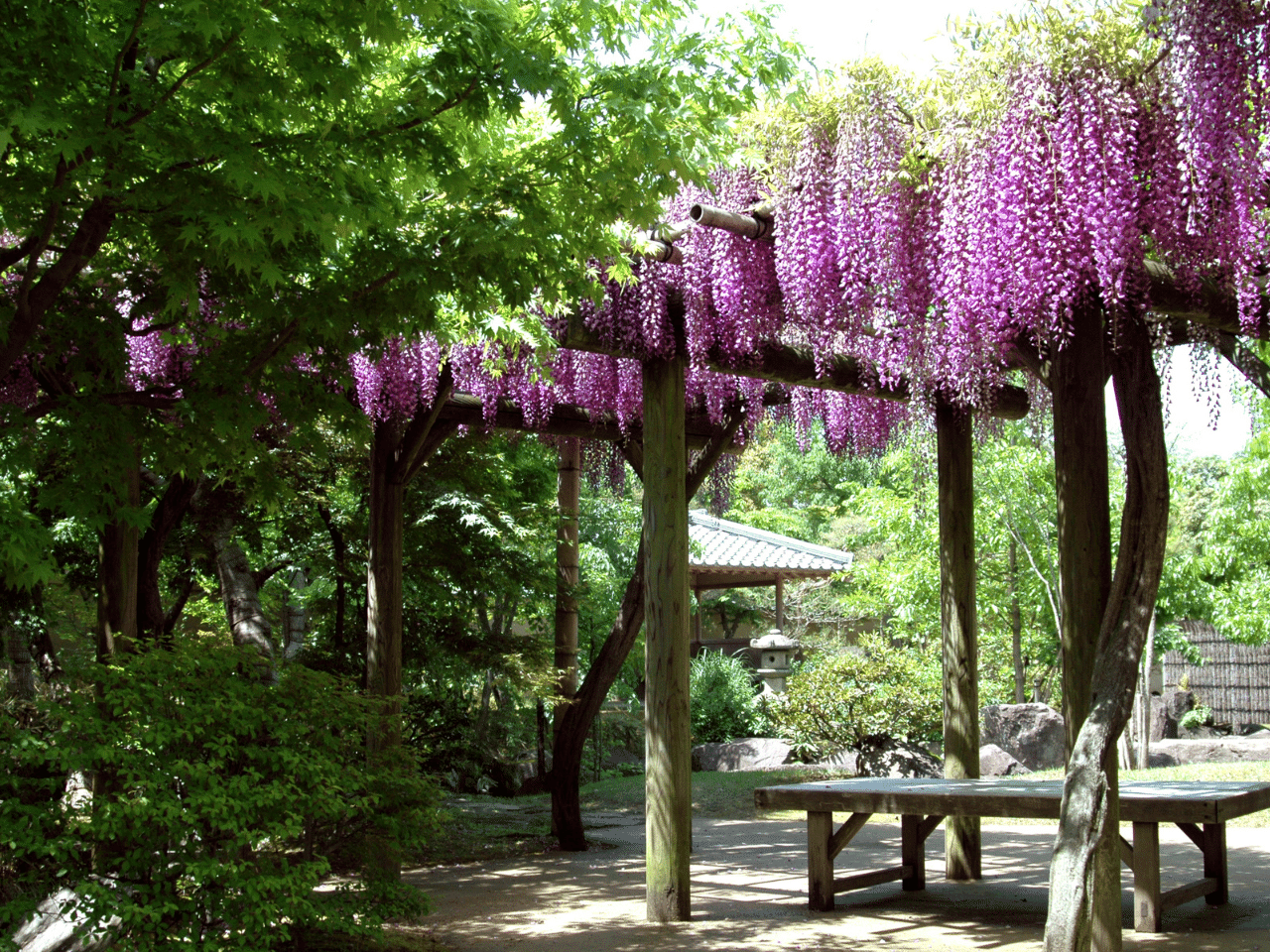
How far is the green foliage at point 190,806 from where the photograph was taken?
379 cm

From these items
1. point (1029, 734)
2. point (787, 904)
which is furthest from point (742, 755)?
point (787, 904)

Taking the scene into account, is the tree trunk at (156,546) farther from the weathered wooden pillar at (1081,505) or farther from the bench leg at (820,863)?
the weathered wooden pillar at (1081,505)

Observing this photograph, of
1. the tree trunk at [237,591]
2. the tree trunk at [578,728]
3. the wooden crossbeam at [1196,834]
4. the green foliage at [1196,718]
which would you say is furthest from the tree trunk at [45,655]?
the green foliage at [1196,718]

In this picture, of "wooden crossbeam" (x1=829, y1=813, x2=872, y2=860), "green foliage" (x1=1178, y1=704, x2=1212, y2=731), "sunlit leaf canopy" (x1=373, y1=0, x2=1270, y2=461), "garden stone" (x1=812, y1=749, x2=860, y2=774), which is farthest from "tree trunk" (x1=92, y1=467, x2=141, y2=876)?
"green foliage" (x1=1178, y1=704, x2=1212, y2=731)

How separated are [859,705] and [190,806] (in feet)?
28.4

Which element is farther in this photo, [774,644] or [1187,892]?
[774,644]

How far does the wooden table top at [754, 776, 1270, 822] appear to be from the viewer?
4.78m

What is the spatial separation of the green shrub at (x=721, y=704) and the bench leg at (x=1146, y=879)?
9.18 meters

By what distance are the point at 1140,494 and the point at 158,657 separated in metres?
3.56

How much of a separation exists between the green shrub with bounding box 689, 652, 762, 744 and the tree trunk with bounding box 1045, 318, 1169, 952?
10.2 m

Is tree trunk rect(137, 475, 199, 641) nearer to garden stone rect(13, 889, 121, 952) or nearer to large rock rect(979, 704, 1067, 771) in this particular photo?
garden stone rect(13, 889, 121, 952)

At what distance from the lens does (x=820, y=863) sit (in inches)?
228

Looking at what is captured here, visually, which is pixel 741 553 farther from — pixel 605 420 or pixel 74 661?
pixel 74 661

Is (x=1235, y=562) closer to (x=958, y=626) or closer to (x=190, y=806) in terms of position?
(x=958, y=626)
